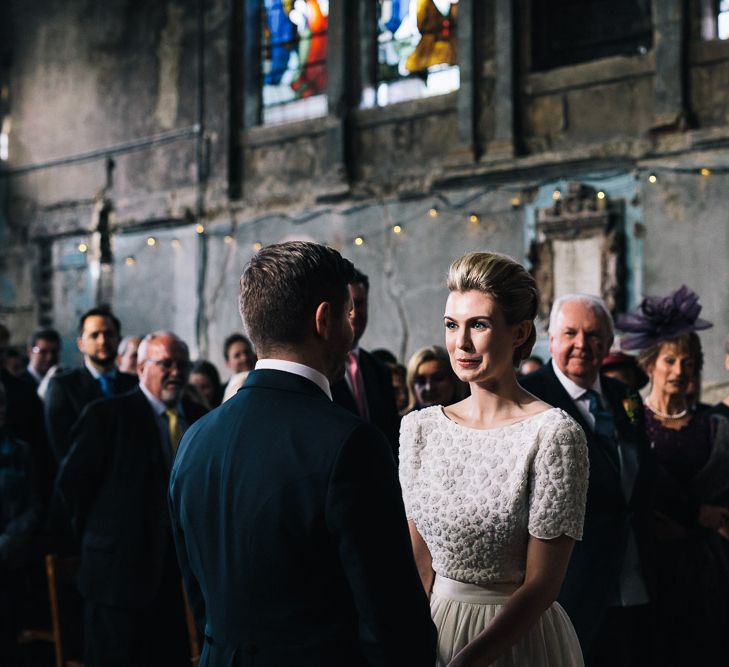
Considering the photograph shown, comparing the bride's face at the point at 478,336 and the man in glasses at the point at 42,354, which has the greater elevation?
the man in glasses at the point at 42,354

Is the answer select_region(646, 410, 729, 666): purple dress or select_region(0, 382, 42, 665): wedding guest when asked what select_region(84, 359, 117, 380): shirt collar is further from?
select_region(646, 410, 729, 666): purple dress

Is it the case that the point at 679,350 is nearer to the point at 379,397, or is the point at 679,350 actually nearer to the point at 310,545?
the point at 379,397

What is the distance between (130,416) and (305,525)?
309 centimetres

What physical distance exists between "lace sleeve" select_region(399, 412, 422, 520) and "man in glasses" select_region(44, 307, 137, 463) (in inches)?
136

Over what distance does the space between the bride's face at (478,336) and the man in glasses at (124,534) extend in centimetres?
255

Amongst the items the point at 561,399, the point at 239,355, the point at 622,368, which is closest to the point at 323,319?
the point at 561,399

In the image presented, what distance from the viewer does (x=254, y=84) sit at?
1238 centimetres

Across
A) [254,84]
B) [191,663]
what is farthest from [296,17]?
[191,663]

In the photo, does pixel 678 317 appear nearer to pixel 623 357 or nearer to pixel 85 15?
pixel 623 357

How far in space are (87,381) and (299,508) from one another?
15.6ft

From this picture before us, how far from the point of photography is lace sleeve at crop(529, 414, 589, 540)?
247 cm

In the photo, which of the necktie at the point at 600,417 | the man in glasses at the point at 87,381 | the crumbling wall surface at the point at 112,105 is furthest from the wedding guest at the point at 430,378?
the crumbling wall surface at the point at 112,105

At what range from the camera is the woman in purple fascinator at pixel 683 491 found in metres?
4.45

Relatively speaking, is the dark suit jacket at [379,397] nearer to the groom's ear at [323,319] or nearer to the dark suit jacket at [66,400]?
the dark suit jacket at [66,400]
